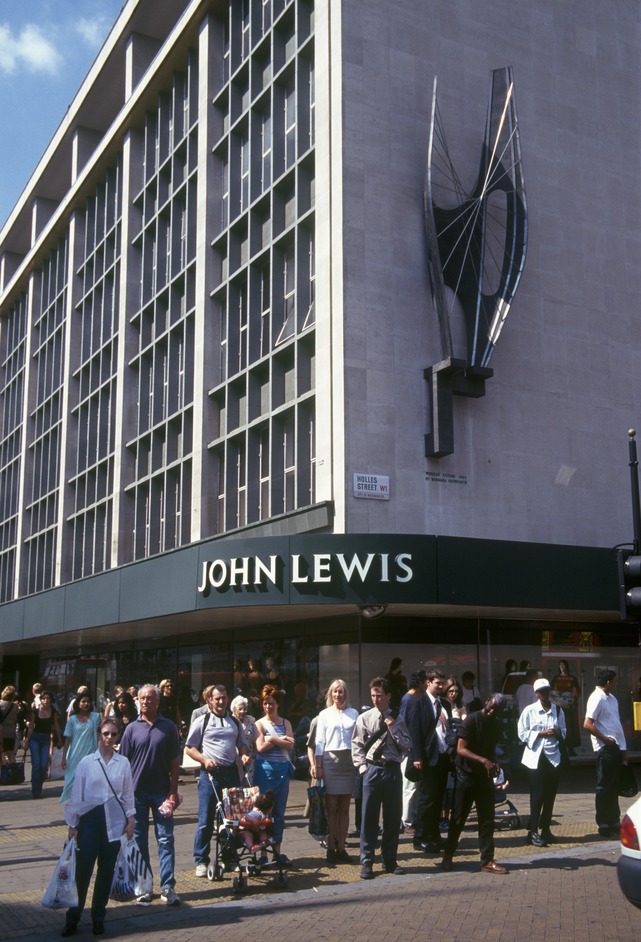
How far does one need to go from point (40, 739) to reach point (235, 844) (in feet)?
31.6

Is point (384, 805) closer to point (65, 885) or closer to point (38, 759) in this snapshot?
point (65, 885)

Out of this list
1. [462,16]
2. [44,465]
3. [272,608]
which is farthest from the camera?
[44,465]

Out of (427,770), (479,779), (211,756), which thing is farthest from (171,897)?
(427,770)

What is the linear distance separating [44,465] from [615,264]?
2431 centimetres

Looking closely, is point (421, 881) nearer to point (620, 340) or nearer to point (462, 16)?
point (620, 340)

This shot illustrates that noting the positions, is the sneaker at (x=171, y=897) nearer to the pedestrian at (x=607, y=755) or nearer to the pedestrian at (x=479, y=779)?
the pedestrian at (x=479, y=779)

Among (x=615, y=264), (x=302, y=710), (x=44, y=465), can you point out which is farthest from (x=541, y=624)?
(x=44, y=465)

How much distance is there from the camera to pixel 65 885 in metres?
8.27

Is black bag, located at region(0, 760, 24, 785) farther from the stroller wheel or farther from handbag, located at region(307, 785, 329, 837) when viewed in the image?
the stroller wheel

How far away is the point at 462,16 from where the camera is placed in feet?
71.7

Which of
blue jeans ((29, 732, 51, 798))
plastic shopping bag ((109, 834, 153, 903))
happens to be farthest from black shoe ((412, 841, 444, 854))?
blue jeans ((29, 732, 51, 798))

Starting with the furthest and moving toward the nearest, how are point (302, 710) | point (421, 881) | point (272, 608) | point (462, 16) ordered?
point (462, 16), point (302, 710), point (272, 608), point (421, 881)

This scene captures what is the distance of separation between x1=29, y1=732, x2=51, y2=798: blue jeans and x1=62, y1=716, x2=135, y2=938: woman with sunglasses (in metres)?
10.3

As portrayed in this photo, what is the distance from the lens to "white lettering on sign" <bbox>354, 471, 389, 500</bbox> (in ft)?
60.3
